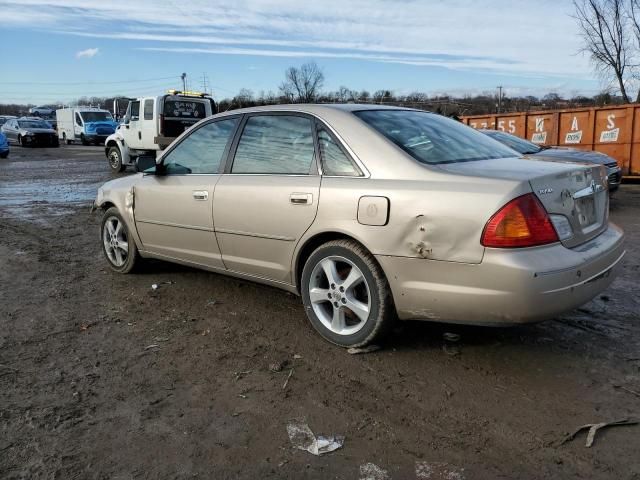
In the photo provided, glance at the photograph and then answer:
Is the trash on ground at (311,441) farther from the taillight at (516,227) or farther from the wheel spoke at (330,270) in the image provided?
the taillight at (516,227)

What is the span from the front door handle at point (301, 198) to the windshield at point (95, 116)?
34878mm

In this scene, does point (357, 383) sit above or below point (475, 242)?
below

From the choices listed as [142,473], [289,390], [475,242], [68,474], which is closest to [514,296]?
[475,242]

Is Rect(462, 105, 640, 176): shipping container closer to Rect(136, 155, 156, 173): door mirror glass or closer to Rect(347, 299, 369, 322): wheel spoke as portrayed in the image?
Rect(136, 155, 156, 173): door mirror glass

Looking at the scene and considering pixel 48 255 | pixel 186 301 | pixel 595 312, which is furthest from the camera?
pixel 48 255

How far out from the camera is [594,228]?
3.53 m

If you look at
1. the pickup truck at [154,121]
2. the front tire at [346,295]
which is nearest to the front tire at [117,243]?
the front tire at [346,295]

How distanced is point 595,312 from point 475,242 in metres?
1.93

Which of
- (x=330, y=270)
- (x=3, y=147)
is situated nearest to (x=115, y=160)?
(x=3, y=147)

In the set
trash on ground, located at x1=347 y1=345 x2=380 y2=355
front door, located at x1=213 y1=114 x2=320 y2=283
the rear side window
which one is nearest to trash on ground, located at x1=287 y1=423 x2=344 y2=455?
trash on ground, located at x1=347 y1=345 x2=380 y2=355

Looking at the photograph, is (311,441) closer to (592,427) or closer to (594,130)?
(592,427)

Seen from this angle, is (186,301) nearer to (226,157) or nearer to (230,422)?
(226,157)

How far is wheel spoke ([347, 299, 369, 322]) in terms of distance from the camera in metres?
3.58

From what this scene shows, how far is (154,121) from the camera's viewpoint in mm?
17453
